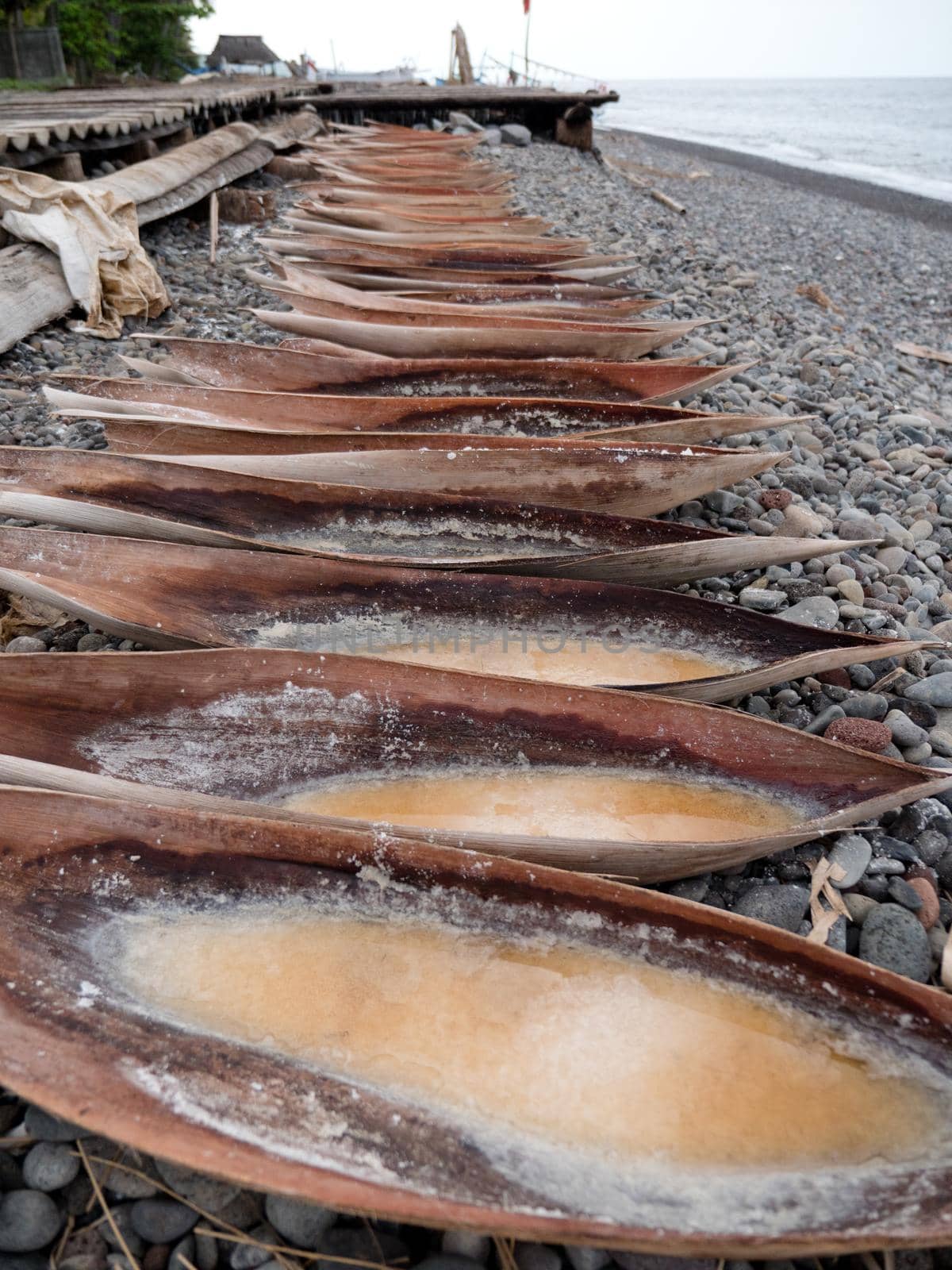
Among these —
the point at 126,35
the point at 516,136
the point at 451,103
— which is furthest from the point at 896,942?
the point at 126,35

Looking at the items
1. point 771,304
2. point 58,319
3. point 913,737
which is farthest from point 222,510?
point 771,304

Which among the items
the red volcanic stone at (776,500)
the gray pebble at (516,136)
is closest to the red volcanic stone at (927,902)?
the red volcanic stone at (776,500)

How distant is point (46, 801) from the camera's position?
1.25m

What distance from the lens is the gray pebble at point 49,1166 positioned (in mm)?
994

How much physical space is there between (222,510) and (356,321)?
153 centimetres

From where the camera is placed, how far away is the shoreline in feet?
44.0

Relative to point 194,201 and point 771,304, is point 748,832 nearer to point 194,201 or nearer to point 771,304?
point 771,304

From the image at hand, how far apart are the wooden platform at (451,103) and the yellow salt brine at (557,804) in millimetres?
13965

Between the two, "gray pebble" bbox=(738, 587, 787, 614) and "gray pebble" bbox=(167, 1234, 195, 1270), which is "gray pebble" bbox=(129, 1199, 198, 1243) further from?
"gray pebble" bbox=(738, 587, 787, 614)

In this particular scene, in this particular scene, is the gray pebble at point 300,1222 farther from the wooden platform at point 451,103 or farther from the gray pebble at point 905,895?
the wooden platform at point 451,103

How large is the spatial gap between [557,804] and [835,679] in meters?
0.73

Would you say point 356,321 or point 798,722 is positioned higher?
point 356,321

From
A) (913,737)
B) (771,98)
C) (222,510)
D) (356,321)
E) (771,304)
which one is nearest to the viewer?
(913,737)

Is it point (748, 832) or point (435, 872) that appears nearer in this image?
point (435, 872)
